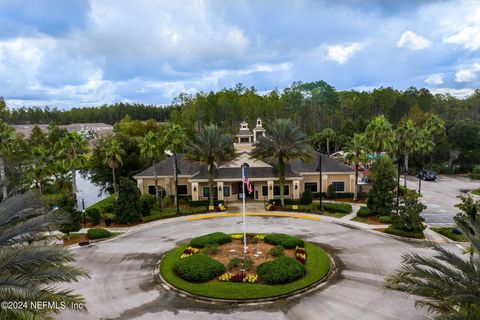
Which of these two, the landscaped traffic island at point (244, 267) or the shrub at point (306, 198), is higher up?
the shrub at point (306, 198)

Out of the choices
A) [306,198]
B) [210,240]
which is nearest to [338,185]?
[306,198]

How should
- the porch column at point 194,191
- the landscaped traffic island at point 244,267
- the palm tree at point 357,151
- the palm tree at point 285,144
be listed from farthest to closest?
the porch column at point 194,191, the palm tree at point 357,151, the palm tree at point 285,144, the landscaped traffic island at point 244,267

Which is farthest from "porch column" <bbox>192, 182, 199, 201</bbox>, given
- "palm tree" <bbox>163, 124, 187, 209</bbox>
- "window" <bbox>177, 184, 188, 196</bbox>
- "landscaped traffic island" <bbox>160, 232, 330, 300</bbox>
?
"landscaped traffic island" <bbox>160, 232, 330, 300</bbox>

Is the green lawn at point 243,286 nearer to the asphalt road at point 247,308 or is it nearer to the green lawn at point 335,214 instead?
the asphalt road at point 247,308

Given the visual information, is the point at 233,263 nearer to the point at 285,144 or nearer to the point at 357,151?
the point at 285,144

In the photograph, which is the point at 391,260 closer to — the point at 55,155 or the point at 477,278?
the point at 477,278

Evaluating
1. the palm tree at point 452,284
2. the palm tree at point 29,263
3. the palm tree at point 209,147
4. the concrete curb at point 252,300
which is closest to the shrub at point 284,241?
the concrete curb at point 252,300

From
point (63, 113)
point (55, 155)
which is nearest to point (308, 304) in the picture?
point (55, 155)

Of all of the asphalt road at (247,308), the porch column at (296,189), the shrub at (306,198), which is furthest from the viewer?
the porch column at (296,189)
